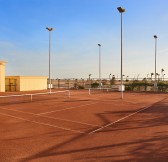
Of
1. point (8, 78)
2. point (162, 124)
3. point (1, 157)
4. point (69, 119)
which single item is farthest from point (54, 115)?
point (8, 78)

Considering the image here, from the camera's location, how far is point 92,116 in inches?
545

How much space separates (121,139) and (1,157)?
411 cm

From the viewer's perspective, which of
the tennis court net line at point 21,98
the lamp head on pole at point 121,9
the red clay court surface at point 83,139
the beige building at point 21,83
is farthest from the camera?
the beige building at point 21,83

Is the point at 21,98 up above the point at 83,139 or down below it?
above

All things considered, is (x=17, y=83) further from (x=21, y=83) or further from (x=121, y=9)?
(x=121, y=9)

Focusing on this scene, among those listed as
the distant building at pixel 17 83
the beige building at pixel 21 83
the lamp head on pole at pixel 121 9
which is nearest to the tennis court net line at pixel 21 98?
the distant building at pixel 17 83

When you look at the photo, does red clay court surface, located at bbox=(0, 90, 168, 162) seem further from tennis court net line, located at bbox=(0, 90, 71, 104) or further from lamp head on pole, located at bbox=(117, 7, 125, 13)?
lamp head on pole, located at bbox=(117, 7, 125, 13)

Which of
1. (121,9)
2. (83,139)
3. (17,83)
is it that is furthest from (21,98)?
(83,139)

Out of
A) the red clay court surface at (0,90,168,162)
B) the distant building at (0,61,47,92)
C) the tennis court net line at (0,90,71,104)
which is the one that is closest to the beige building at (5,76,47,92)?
the distant building at (0,61,47,92)

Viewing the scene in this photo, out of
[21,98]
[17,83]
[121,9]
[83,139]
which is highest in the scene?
[121,9]

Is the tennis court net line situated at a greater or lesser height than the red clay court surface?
greater

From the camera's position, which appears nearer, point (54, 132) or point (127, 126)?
point (54, 132)

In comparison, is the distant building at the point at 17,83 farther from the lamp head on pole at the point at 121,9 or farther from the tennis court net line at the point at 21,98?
the lamp head on pole at the point at 121,9

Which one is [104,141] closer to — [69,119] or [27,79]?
[69,119]
